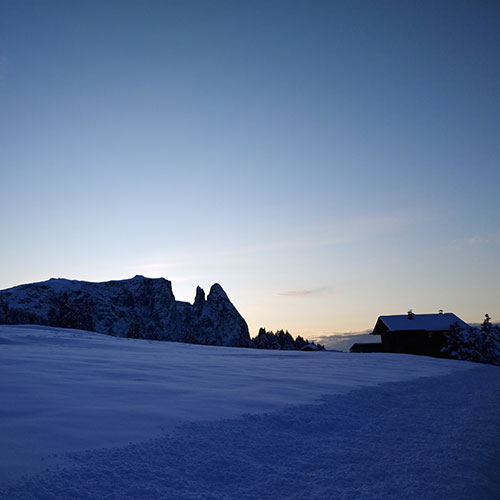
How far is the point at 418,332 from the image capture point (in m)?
47.9

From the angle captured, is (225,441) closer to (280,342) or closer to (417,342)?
(417,342)

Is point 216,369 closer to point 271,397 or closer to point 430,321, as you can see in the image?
point 271,397

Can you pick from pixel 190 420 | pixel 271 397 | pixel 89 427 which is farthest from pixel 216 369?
pixel 89 427

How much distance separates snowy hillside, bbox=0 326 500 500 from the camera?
91.2 inches

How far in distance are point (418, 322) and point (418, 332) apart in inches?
53.3

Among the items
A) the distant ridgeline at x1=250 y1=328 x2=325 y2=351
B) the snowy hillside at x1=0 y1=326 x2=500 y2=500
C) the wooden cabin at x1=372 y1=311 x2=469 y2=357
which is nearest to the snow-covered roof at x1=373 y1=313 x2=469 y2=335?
the wooden cabin at x1=372 y1=311 x2=469 y2=357

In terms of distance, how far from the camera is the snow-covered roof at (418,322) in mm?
47438

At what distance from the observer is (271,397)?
4.56 meters

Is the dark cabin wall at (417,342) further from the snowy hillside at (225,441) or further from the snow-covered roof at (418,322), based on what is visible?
the snowy hillside at (225,441)

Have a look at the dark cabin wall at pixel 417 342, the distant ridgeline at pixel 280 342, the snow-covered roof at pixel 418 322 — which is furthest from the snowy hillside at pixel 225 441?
the distant ridgeline at pixel 280 342

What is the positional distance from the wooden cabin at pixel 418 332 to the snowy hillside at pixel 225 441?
1843 inches

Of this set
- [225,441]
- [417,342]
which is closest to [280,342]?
[417,342]

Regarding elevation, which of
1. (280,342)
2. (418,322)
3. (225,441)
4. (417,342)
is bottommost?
(280,342)

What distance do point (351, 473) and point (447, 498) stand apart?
64 cm
